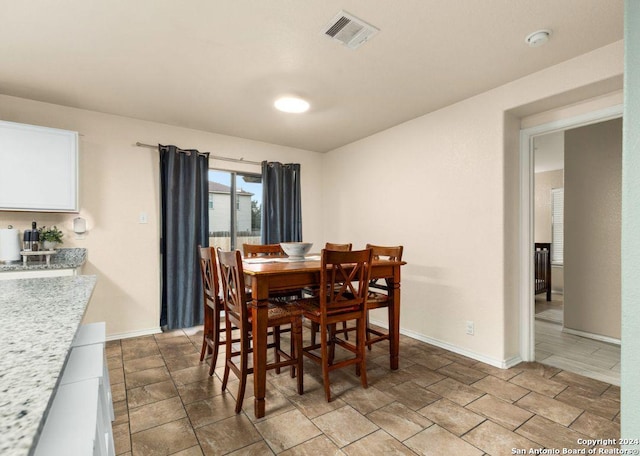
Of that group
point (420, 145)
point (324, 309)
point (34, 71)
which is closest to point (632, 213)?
point (324, 309)

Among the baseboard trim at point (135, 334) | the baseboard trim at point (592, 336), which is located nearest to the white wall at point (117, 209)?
the baseboard trim at point (135, 334)

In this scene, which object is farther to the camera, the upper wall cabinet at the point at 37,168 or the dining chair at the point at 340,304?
the upper wall cabinet at the point at 37,168

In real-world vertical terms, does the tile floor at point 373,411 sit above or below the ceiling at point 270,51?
below

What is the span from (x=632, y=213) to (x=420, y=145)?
8.11 ft

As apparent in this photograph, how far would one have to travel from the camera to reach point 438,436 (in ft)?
5.96

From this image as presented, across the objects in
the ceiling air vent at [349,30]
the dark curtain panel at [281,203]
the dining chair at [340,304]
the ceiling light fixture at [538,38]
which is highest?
the ceiling air vent at [349,30]

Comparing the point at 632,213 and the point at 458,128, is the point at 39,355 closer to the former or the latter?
the point at 632,213

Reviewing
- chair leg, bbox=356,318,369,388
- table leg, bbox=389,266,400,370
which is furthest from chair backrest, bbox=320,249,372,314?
table leg, bbox=389,266,400,370

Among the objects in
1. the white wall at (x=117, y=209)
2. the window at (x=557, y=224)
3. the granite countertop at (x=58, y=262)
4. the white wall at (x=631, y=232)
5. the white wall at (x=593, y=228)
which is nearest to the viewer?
the white wall at (x=631, y=232)

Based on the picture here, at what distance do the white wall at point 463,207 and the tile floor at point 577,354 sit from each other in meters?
0.45

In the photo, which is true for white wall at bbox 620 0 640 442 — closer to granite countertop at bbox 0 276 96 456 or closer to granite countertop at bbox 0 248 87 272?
granite countertop at bbox 0 276 96 456

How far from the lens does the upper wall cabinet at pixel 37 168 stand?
2711 millimetres

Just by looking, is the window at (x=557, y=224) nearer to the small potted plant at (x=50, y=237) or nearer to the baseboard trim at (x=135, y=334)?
the baseboard trim at (x=135, y=334)

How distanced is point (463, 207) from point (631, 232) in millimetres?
1949
